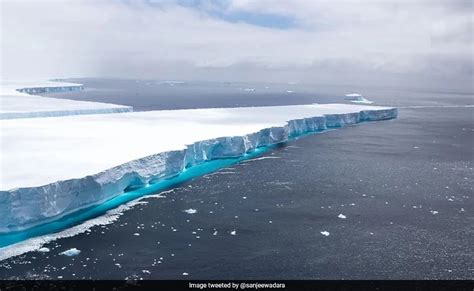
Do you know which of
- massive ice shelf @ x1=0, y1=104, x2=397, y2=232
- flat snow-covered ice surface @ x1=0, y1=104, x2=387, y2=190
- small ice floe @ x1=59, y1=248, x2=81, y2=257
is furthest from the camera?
flat snow-covered ice surface @ x1=0, y1=104, x2=387, y2=190

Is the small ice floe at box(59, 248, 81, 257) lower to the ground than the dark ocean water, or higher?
higher

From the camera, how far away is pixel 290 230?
13156mm

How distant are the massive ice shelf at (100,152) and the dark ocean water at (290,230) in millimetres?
1232

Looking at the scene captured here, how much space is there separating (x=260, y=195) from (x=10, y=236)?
330 inches

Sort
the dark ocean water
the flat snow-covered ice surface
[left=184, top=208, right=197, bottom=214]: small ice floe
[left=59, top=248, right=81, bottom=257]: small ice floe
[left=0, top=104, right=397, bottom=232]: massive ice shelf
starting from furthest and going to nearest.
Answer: [left=184, top=208, right=197, bottom=214]: small ice floe < the flat snow-covered ice surface < [left=0, top=104, right=397, bottom=232]: massive ice shelf < [left=59, top=248, right=81, bottom=257]: small ice floe < the dark ocean water

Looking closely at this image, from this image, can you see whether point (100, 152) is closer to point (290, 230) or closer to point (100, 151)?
point (100, 151)

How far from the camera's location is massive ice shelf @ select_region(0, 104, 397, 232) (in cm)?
1232

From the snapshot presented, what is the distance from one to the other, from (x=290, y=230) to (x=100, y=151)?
805 centimetres

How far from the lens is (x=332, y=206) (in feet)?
50.9
